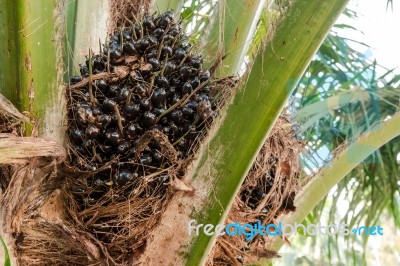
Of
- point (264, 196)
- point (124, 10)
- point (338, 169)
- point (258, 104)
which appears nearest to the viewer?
point (258, 104)

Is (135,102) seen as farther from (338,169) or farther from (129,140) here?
(338,169)

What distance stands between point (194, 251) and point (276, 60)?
48 centimetres

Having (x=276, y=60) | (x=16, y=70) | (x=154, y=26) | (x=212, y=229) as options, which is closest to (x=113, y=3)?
(x=154, y=26)

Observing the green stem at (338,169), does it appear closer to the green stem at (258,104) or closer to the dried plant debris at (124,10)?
the green stem at (258,104)

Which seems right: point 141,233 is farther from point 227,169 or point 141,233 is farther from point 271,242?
point 271,242

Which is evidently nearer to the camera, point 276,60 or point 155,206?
point 276,60

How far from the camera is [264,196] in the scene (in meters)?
1.44

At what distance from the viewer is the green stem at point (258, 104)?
1100mm

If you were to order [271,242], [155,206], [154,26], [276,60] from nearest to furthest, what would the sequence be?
[276,60] < [155,206] < [154,26] < [271,242]

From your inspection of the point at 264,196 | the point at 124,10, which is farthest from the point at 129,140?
the point at 124,10

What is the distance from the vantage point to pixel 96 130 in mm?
1206

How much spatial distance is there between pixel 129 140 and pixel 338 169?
0.84 meters

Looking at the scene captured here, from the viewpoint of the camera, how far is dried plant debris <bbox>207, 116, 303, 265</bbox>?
138 cm

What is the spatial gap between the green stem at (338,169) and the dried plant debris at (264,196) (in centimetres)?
14
